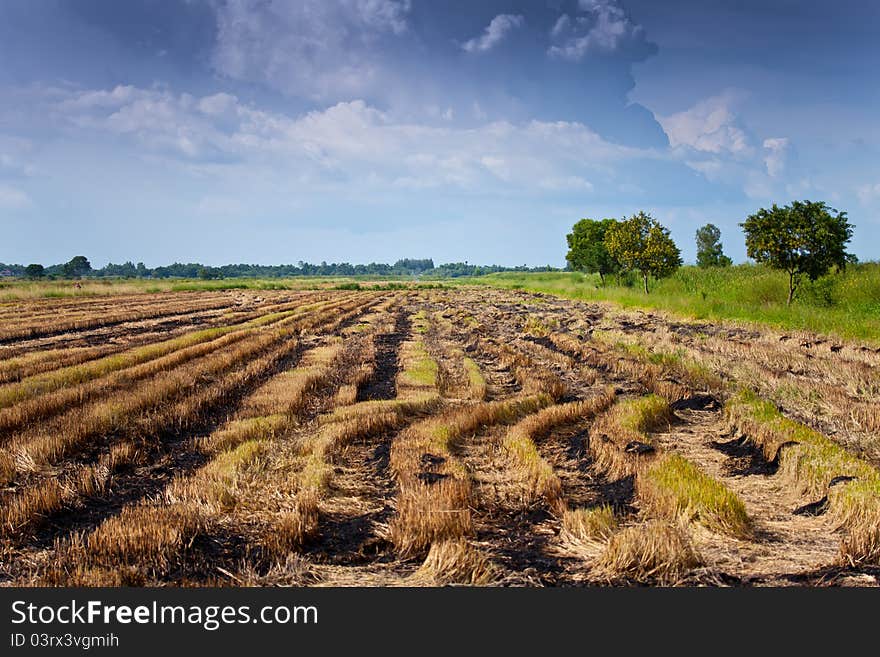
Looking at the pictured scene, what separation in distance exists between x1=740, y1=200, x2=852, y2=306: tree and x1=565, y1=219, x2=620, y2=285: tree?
27124 millimetres

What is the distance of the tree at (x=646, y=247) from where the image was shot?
116 ft

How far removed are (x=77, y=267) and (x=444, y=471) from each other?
189253 mm

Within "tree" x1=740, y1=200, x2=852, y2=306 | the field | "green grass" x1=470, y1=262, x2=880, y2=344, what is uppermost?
"tree" x1=740, y1=200, x2=852, y2=306

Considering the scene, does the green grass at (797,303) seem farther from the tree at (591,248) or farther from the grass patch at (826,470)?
the tree at (591,248)

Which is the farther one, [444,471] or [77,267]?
[77,267]

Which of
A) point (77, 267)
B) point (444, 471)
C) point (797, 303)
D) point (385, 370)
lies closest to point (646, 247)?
point (797, 303)

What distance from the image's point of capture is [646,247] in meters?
36.0

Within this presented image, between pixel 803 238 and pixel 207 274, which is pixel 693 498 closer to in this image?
pixel 803 238

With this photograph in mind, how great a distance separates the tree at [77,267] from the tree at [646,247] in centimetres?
15817

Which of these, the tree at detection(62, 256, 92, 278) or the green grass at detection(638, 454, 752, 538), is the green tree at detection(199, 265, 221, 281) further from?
the green grass at detection(638, 454, 752, 538)

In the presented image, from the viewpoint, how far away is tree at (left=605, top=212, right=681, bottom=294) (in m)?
35.5

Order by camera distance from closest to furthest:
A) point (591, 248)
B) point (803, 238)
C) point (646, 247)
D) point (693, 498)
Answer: point (693, 498) → point (803, 238) → point (646, 247) → point (591, 248)

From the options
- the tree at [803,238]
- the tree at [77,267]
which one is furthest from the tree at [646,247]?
the tree at [77,267]

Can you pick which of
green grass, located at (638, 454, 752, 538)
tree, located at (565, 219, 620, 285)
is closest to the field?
green grass, located at (638, 454, 752, 538)
